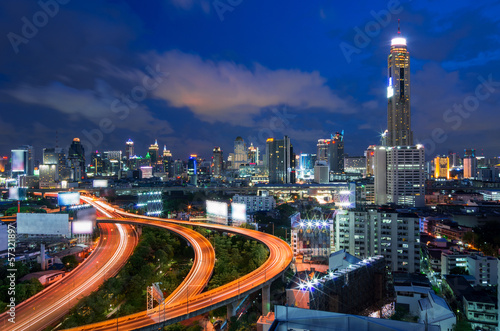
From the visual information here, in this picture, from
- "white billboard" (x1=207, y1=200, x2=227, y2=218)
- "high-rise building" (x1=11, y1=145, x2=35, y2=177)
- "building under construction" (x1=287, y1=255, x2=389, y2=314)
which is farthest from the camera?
"high-rise building" (x1=11, y1=145, x2=35, y2=177)

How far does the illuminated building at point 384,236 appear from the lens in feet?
36.7

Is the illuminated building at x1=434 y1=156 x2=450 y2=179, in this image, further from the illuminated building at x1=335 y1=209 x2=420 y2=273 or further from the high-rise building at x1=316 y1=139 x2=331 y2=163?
the illuminated building at x1=335 y1=209 x2=420 y2=273

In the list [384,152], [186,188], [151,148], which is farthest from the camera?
[151,148]

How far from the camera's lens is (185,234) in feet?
50.1

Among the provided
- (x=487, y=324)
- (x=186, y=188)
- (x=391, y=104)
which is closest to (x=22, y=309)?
(x=487, y=324)

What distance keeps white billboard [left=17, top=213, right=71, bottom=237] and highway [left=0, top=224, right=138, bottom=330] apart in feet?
5.31

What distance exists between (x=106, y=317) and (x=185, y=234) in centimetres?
792

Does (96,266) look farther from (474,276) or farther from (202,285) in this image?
(474,276)

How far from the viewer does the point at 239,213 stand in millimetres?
18688

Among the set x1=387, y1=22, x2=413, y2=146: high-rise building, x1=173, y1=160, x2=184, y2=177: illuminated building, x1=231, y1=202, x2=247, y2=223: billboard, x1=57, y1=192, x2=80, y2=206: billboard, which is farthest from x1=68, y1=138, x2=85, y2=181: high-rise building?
x1=387, y1=22, x2=413, y2=146: high-rise building

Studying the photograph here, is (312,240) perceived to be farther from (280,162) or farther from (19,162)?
(19,162)

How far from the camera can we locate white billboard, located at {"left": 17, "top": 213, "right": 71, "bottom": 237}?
41.4 ft

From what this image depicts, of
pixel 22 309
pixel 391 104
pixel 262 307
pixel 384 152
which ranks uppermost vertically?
pixel 391 104

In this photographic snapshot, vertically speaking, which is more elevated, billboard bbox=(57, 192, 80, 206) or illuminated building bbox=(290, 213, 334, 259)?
billboard bbox=(57, 192, 80, 206)
